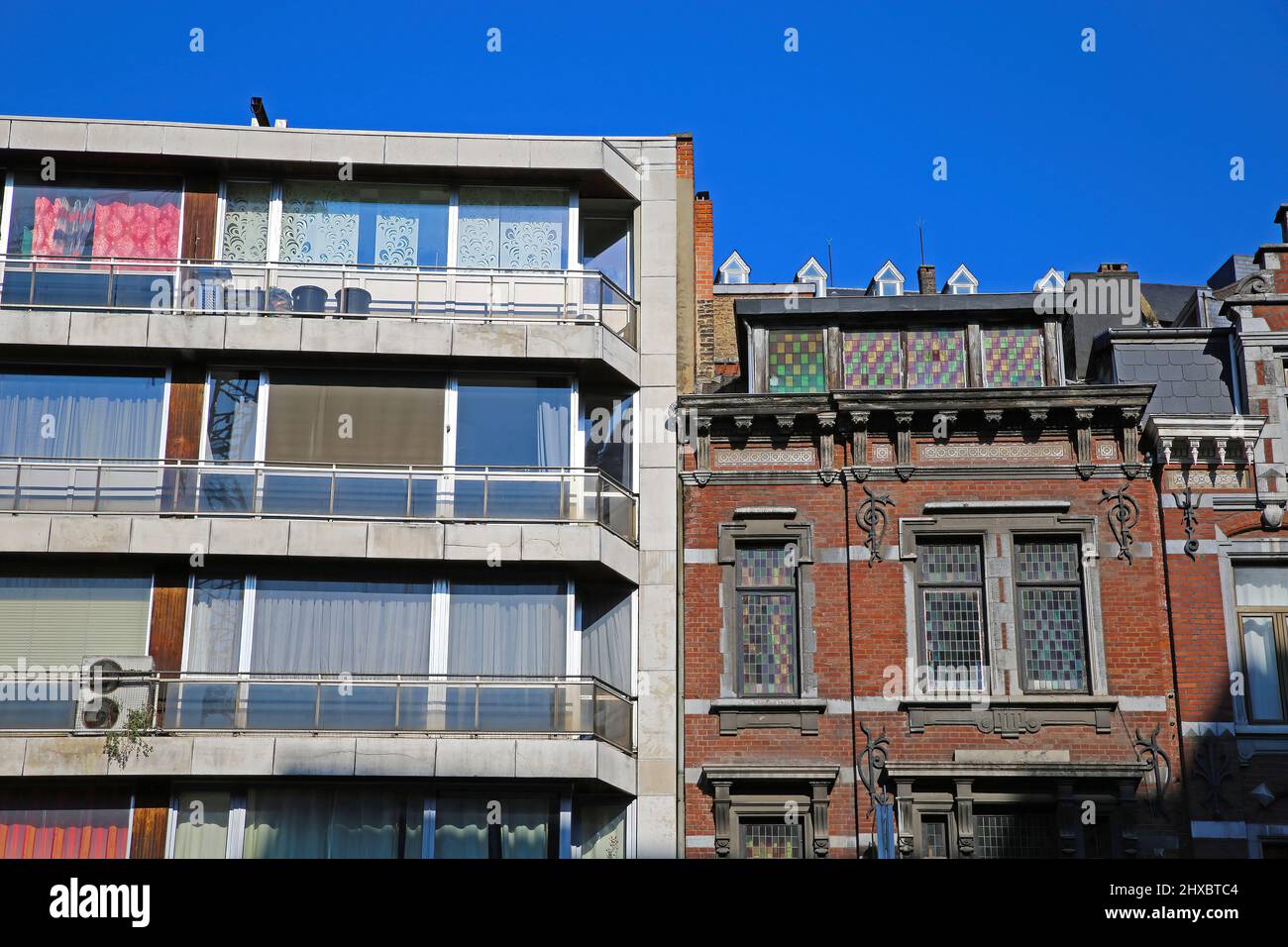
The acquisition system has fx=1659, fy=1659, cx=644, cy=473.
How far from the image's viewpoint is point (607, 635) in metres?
23.6

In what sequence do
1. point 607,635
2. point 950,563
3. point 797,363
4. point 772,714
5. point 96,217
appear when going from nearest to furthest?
point 772,714 → point 950,563 → point 607,635 → point 797,363 → point 96,217

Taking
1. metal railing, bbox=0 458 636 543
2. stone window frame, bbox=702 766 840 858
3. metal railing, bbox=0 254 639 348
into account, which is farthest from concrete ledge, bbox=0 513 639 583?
stone window frame, bbox=702 766 840 858

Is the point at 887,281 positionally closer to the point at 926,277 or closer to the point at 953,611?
the point at 926,277

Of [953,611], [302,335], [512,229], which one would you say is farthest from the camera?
[512,229]

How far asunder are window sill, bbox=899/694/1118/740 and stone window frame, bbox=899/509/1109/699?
0.36ft

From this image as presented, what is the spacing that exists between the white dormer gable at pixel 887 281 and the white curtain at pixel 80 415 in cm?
3049

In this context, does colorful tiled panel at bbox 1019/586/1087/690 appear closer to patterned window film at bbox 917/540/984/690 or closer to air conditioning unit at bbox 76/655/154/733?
patterned window film at bbox 917/540/984/690

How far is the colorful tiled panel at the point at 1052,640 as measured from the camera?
900 inches

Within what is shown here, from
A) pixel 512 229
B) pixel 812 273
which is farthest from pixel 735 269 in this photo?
pixel 512 229

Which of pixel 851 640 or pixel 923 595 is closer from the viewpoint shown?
pixel 851 640

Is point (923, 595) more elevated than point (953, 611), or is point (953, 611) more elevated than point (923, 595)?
point (923, 595)

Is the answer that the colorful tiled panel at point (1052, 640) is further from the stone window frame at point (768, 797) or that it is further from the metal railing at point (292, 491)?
the metal railing at point (292, 491)

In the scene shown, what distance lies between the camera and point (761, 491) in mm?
23922

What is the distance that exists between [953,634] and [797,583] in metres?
2.28
